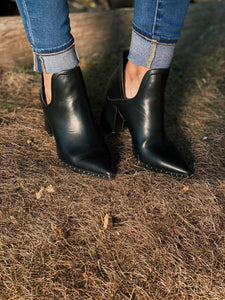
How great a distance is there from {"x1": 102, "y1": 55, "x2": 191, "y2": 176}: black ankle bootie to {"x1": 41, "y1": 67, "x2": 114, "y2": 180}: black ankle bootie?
0.18 m

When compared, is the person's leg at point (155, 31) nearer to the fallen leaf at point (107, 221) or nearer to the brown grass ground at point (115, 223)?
the brown grass ground at point (115, 223)

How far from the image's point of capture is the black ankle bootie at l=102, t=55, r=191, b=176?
1.44 meters

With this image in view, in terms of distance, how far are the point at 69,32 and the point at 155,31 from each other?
0.38 m

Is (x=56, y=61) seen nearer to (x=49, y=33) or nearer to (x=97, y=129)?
(x=49, y=33)

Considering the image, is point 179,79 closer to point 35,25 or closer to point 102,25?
point 102,25

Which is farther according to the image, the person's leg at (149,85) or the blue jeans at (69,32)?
the person's leg at (149,85)

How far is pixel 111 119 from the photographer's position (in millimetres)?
1675

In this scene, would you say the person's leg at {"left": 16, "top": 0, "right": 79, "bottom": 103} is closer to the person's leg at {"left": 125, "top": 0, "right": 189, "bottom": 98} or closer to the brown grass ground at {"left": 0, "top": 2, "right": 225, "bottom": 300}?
the person's leg at {"left": 125, "top": 0, "right": 189, "bottom": 98}

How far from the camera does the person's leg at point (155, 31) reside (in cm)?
124

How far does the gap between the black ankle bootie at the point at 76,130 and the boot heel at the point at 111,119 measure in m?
0.18

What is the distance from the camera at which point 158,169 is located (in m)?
1.47

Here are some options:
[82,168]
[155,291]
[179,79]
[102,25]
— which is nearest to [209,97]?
[179,79]

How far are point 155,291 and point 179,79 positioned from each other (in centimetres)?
174

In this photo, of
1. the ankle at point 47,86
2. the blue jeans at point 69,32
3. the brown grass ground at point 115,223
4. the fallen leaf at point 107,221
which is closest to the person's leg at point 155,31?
the blue jeans at point 69,32
